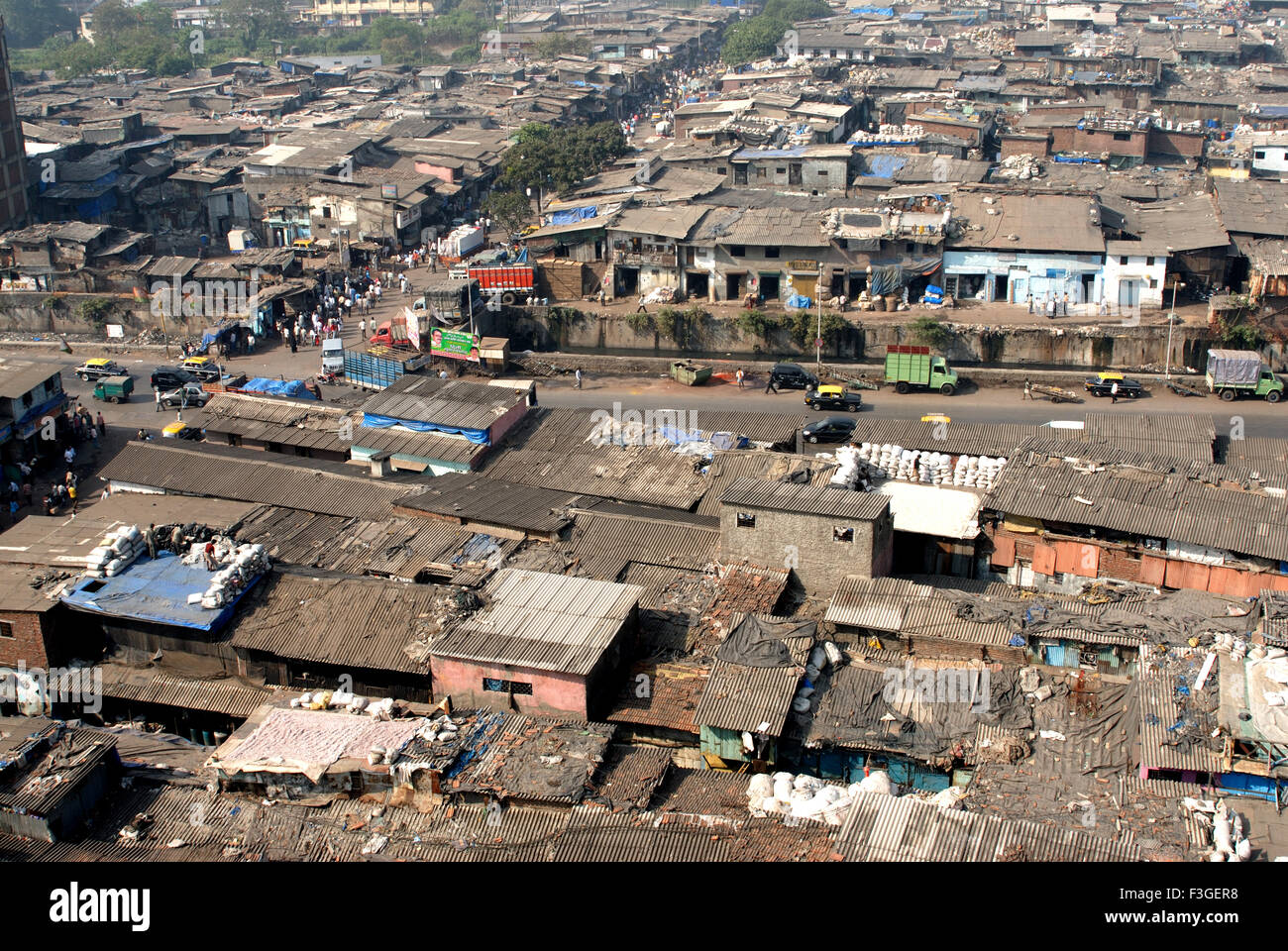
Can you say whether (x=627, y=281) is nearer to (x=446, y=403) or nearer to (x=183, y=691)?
(x=446, y=403)

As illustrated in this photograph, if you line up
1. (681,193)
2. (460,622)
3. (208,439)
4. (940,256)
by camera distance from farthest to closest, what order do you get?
(681,193)
(940,256)
(208,439)
(460,622)

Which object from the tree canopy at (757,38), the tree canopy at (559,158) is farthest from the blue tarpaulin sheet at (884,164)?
the tree canopy at (757,38)

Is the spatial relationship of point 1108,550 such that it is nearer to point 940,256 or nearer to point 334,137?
point 940,256

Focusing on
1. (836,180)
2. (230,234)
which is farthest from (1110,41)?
(230,234)

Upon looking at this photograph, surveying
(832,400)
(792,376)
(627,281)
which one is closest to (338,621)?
(832,400)

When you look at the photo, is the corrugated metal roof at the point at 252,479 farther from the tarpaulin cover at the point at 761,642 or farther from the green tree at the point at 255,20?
the green tree at the point at 255,20

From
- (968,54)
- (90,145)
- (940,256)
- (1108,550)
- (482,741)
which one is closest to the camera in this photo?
(482,741)
